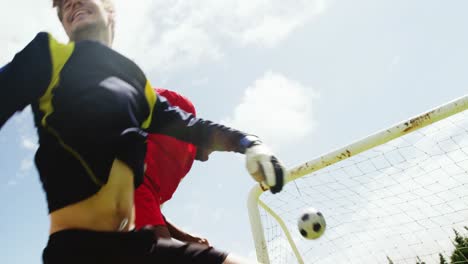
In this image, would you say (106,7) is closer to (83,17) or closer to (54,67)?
(83,17)

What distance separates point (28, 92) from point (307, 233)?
2.26 meters

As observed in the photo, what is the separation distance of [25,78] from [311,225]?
2.29m

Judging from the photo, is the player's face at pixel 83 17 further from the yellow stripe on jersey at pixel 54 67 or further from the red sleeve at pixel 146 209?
the red sleeve at pixel 146 209

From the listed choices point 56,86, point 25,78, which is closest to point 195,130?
point 56,86

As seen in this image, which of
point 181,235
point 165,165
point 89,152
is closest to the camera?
point 89,152

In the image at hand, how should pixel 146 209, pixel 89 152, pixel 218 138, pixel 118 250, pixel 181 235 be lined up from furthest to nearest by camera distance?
pixel 181 235
pixel 146 209
pixel 218 138
pixel 89 152
pixel 118 250

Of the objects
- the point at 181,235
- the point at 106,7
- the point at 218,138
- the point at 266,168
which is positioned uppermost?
the point at 106,7

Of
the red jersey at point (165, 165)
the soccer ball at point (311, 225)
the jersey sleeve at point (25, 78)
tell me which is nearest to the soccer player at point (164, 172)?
the red jersey at point (165, 165)

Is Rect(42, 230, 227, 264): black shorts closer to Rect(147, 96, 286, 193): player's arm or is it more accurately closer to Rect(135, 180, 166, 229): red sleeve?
Rect(147, 96, 286, 193): player's arm

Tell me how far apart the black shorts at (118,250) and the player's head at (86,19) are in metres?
0.96

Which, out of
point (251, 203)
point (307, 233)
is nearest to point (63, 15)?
point (307, 233)

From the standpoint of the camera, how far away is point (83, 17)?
1960 millimetres

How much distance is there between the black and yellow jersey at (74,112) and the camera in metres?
1.46

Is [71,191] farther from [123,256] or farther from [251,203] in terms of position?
[251,203]
